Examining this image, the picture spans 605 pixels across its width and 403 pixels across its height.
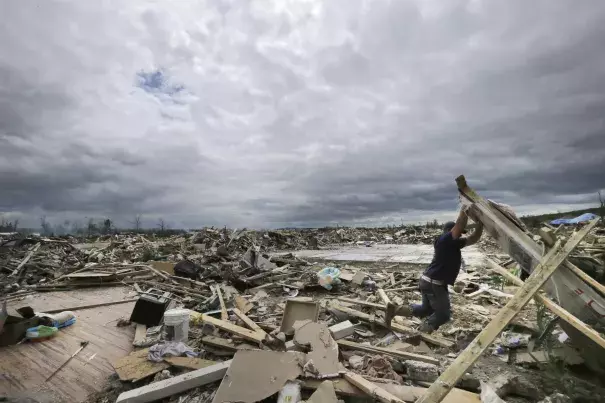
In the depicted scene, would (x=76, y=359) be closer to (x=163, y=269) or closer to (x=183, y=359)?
(x=183, y=359)

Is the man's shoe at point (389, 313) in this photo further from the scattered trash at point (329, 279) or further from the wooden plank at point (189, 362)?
the scattered trash at point (329, 279)

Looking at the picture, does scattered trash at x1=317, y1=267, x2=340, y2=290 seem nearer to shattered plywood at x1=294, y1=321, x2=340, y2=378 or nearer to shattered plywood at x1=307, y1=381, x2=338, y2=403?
shattered plywood at x1=294, y1=321, x2=340, y2=378

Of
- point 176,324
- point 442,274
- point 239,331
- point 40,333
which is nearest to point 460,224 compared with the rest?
point 442,274

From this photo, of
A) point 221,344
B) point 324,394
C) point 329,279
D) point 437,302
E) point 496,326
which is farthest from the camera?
point 329,279

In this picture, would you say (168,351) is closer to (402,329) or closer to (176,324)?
(176,324)

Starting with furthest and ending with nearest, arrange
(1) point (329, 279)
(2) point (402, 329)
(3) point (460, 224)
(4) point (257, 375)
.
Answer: (1) point (329, 279), (2) point (402, 329), (3) point (460, 224), (4) point (257, 375)

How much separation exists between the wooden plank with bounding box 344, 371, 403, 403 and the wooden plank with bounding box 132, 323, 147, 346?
144 inches

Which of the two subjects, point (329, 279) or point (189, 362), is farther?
point (329, 279)

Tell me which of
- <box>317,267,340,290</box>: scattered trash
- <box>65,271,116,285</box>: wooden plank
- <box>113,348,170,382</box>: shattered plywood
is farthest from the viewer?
<box>65,271,116,285</box>: wooden plank

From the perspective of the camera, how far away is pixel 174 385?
3883mm

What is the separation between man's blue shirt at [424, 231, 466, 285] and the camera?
5.18 metres

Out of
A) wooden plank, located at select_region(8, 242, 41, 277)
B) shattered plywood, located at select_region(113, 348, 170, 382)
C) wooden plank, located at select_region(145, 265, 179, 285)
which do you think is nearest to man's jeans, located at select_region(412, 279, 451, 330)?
shattered plywood, located at select_region(113, 348, 170, 382)

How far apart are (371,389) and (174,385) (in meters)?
2.20

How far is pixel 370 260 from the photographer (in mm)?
15656
